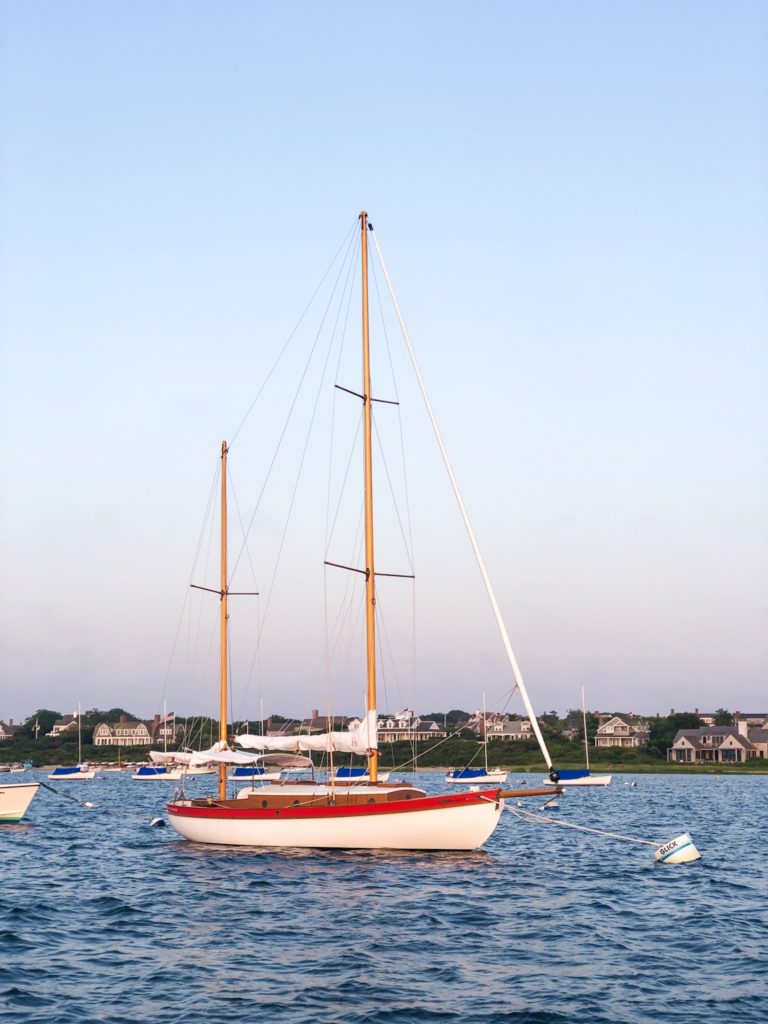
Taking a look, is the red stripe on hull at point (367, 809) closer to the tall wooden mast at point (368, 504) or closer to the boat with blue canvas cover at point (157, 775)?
the tall wooden mast at point (368, 504)

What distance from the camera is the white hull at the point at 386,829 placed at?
3528cm

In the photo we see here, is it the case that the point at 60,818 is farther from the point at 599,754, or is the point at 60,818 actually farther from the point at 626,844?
the point at 599,754

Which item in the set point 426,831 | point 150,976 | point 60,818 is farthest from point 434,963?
point 60,818

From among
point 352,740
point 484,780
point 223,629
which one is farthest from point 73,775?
point 352,740

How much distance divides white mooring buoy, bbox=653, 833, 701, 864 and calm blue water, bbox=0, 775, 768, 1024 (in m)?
0.51

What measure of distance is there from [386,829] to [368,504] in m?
12.5

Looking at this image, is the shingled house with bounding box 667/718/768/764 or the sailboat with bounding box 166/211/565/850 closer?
the sailboat with bounding box 166/211/565/850

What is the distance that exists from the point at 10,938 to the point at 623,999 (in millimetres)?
14009

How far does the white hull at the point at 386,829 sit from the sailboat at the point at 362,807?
0.03 meters

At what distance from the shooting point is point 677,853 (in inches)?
1534

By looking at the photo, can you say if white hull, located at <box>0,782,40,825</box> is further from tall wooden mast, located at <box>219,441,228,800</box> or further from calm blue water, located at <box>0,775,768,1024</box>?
tall wooden mast, located at <box>219,441,228,800</box>

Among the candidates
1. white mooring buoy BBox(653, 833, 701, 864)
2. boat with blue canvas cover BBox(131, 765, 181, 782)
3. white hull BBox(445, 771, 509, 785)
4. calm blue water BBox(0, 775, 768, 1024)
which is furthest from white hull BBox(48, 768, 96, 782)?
white mooring buoy BBox(653, 833, 701, 864)

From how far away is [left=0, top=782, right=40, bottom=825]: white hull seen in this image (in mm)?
54653

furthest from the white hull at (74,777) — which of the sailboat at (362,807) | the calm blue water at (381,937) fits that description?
the sailboat at (362,807)
